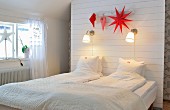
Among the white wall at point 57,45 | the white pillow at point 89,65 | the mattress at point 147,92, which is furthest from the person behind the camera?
the white wall at point 57,45

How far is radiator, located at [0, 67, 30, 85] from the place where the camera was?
3.53m

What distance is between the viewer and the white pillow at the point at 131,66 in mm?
3306

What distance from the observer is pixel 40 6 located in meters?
3.91

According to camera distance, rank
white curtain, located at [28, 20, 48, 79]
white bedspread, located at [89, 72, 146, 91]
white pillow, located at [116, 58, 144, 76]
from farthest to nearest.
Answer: white curtain, located at [28, 20, 48, 79] → white pillow, located at [116, 58, 144, 76] → white bedspread, located at [89, 72, 146, 91]

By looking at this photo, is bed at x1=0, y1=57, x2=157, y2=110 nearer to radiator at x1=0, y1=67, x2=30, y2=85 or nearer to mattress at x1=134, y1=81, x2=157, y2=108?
mattress at x1=134, y1=81, x2=157, y2=108

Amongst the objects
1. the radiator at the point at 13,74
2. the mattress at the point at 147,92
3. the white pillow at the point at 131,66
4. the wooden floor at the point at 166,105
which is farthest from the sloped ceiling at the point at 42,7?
the wooden floor at the point at 166,105

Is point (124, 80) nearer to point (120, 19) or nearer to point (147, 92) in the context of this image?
point (147, 92)

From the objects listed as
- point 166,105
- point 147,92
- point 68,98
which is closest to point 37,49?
point 68,98

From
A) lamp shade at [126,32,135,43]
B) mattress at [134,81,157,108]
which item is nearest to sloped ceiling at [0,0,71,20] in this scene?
lamp shade at [126,32,135,43]

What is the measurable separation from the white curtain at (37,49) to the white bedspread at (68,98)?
1.55 metres

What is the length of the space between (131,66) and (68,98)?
1674 mm

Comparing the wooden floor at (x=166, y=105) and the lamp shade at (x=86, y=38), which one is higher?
the lamp shade at (x=86, y=38)

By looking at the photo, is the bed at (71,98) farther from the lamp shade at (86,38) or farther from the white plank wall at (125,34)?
the lamp shade at (86,38)

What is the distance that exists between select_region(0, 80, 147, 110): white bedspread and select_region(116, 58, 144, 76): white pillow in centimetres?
102
